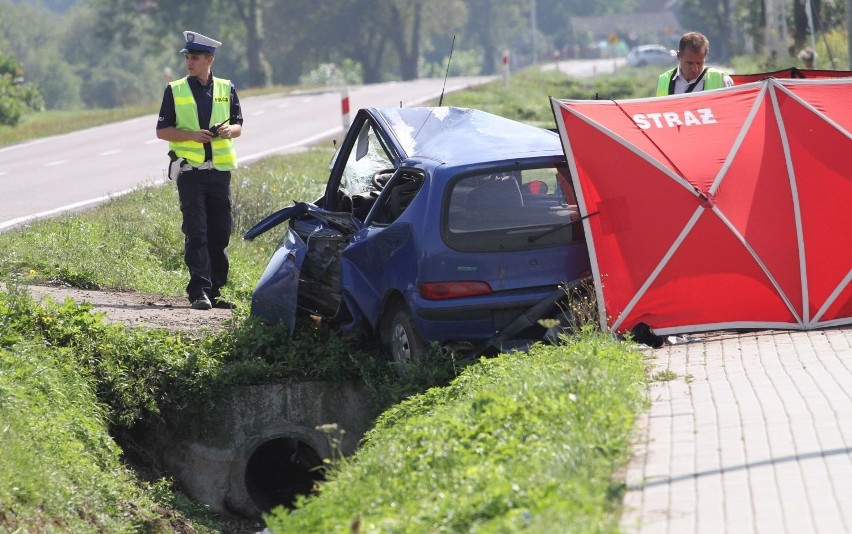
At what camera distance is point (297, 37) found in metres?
90.0

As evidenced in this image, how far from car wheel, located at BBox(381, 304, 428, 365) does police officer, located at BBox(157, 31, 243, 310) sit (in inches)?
100.0

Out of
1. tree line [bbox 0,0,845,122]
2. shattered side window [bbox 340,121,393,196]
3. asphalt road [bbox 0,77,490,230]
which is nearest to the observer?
shattered side window [bbox 340,121,393,196]

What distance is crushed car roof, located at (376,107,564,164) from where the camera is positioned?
8203 mm

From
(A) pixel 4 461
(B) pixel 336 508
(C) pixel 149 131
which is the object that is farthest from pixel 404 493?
(C) pixel 149 131

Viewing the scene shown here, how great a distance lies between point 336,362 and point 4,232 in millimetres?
5454

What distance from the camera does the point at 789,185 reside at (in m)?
8.25

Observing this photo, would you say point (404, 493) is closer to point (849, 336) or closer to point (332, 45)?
point (849, 336)

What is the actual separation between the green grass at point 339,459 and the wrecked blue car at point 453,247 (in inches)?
9.9

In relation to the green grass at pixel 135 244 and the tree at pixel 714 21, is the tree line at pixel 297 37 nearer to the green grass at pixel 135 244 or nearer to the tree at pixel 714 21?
the tree at pixel 714 21

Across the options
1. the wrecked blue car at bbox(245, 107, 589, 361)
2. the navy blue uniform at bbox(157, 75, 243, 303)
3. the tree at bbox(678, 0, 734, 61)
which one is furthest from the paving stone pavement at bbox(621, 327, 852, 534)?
the tree at bbox(678, 0, 734, 61)

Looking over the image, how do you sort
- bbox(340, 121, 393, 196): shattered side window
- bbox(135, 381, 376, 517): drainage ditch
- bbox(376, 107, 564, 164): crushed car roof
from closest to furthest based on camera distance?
bbox(376, 107, 564, 164): crushed car roof, bbox(135, 381, 376, 517): drainage ditch, bbox(340, 121, 393, 196): shattered side window

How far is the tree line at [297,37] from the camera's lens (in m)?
79.0

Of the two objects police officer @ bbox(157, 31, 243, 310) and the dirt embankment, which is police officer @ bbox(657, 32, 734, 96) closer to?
police officer @ bbox(157, 31, 243, 310)

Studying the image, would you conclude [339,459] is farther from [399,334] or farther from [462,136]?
[462,136]
